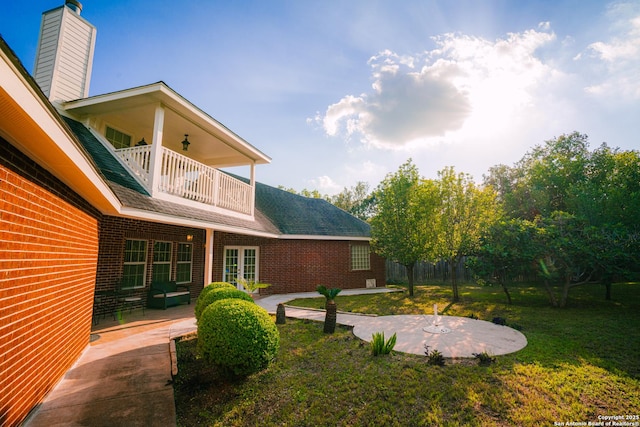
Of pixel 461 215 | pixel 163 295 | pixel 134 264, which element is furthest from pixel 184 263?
pixel 461 215

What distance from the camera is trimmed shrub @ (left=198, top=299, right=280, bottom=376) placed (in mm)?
3865

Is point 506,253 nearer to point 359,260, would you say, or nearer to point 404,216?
point 404,216

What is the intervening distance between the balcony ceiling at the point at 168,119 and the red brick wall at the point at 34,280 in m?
3.96

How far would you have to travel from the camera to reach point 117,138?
9.31m

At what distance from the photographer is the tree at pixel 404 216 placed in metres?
12.4

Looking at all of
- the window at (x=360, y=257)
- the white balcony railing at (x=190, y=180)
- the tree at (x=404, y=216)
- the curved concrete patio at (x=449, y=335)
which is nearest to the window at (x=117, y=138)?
the white balcony railing at (x=190, y=180)

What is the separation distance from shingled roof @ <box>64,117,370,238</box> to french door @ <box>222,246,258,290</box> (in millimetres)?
1627

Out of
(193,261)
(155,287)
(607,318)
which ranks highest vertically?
(193,261)

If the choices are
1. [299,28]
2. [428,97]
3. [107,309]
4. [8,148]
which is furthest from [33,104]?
[428,97]

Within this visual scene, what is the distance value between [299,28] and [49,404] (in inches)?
346

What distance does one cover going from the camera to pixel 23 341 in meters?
2.79

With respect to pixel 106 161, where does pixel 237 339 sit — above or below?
below

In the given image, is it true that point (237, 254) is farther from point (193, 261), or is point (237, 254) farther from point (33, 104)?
point (33, 104)

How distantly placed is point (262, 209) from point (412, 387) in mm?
12349
